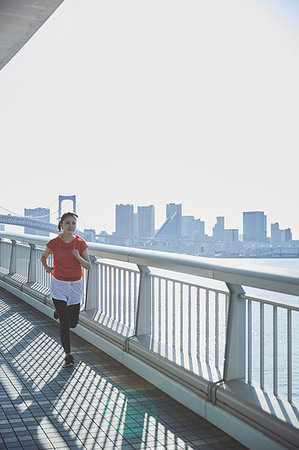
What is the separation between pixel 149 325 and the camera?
15.1ft

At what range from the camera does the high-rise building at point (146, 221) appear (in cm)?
2902

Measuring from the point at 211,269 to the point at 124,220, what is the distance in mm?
26269

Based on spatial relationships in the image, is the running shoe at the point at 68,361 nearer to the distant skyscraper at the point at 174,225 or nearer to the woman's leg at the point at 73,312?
the woman's leg at the point at 73,312

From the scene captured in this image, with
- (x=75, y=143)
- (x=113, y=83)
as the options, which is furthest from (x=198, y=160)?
(x=113, y=83)

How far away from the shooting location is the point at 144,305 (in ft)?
14.9

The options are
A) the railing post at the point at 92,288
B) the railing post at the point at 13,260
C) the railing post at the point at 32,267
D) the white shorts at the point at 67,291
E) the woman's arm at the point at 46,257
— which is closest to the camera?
the white shorts at the point at 67,291

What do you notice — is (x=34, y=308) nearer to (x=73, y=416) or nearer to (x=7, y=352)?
(x=7, y=352)

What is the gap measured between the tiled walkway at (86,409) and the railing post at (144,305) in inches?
15.2

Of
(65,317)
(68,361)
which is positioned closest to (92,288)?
(65,317)

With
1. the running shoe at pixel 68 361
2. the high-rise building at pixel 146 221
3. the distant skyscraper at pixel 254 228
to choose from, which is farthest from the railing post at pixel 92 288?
the high-rise building at pixel 146 221

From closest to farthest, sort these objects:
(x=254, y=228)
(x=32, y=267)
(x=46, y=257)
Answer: (x=46, y=257) < (x=32, y=267) < (x=254, y=228)

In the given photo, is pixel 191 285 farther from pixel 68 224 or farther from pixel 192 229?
pixel 192 229

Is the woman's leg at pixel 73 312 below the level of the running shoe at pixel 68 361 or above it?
above

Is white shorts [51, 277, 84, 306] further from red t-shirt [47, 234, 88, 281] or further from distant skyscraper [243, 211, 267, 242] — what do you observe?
distant skyscraper [243, 211, 267, 242]
